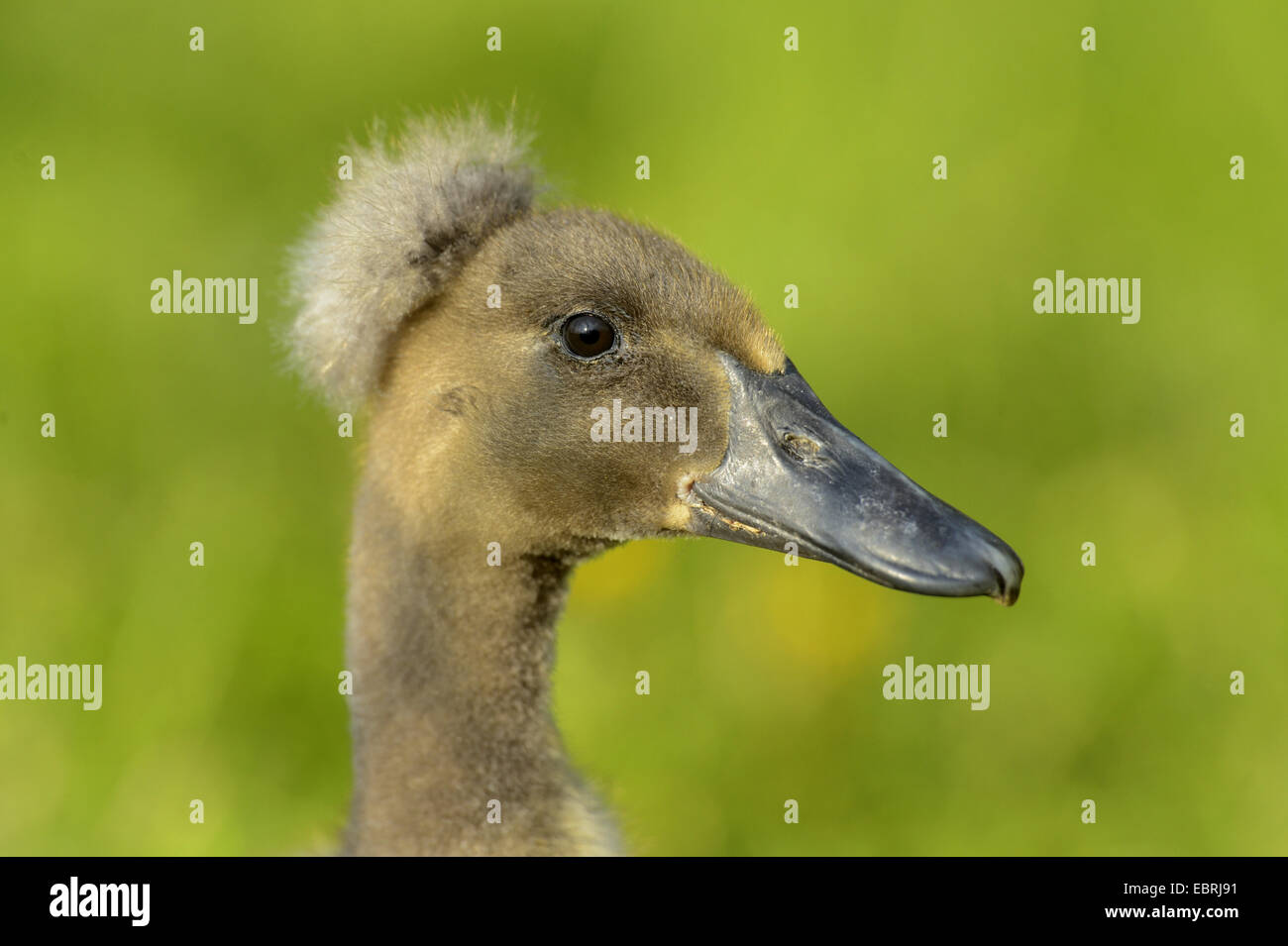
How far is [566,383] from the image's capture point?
3.28 m

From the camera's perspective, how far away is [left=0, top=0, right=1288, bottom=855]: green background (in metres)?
5.36

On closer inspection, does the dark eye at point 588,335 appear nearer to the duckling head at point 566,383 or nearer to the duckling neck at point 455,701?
the duckling head at point 566,383

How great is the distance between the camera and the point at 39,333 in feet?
20.6

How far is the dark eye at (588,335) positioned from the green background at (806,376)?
1.79 metres

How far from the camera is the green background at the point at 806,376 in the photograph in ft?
17.6

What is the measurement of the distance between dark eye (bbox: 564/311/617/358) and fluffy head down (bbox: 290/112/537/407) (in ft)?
1.10

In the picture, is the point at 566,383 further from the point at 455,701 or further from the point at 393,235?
the point at 455,701

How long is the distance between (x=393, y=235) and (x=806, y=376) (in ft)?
10.2

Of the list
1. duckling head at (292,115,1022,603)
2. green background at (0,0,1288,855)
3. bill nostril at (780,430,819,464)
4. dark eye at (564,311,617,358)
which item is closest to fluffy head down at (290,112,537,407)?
duckling head at (292,115,1022,603)

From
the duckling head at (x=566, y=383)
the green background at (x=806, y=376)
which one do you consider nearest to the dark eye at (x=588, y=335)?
the duckling head at (x=566, y=383)

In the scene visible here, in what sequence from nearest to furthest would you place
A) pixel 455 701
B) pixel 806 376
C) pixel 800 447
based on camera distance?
pixel 800 447, pixel 455 701, pixel 806 376

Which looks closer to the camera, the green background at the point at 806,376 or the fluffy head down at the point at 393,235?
the fluffy head down at the point at 393,235

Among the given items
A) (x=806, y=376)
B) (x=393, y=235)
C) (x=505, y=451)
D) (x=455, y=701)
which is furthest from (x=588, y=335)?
(x=806, y=376)

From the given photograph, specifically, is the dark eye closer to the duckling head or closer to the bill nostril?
the duckling head
